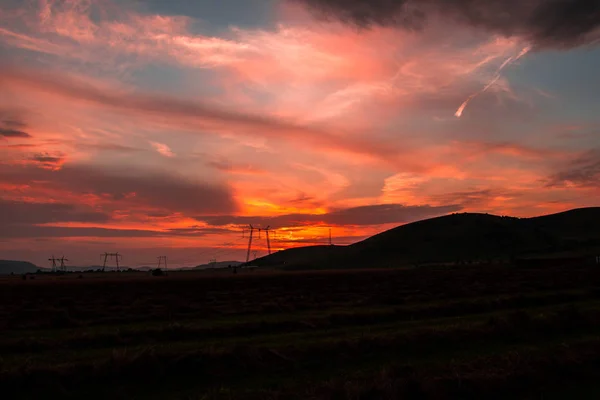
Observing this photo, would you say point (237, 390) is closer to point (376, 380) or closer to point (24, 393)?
point (376, 380)

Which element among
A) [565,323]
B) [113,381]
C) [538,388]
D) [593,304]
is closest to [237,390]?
[113,381]

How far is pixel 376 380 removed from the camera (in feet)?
50.0

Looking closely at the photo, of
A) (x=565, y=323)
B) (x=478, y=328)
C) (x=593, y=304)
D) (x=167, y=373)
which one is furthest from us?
(x=593, y=304)

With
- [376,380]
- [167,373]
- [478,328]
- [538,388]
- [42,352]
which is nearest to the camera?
[376,380]

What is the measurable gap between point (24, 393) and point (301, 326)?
14.7 m

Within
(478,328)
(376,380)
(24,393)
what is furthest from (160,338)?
(478,328)

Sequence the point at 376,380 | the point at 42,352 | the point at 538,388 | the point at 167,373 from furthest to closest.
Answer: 1. the point at 42,352
2. the point at 167,373
3. the point at 538,388
4. the point at 376,380

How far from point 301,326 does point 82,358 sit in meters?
11.6

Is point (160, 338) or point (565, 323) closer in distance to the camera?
point (160, 338)

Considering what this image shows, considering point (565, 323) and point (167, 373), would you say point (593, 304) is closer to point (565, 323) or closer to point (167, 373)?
point (565, 323)

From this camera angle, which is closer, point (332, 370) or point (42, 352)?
point (332, 370)

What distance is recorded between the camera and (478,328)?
23797 mm

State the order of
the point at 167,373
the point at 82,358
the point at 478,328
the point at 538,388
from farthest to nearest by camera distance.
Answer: the point at 478,328 < the point at 82,358 < the point at 167,373 < the point at 538,388

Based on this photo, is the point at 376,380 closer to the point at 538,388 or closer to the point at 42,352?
the point at 538,388
